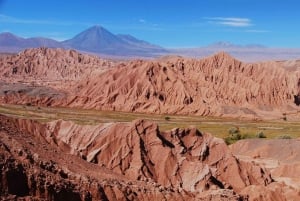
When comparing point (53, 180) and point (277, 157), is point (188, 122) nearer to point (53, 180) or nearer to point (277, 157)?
point (277, 157)

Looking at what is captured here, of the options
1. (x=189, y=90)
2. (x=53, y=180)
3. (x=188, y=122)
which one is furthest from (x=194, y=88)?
(x=53, y=180)

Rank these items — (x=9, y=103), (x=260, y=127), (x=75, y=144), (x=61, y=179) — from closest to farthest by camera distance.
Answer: (x=61, y=179) → (x=75, y=144) → (x=260, y=127) → (x=9, y=103)

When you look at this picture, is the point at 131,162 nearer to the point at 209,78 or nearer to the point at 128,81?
the point at 128,81

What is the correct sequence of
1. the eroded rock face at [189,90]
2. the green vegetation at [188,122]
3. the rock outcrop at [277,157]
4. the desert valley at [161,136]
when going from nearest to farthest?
the desert valley at [161,136]
the rock outcrop at [277,157]
the green vegetation at [188,122]
the eroded rock face at [189,90]

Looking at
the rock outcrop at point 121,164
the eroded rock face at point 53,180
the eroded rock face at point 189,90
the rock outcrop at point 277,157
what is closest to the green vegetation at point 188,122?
the eroded rock face at point 189,90

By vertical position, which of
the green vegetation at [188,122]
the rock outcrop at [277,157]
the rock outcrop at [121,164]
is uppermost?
the rock outcrop at [121,164]

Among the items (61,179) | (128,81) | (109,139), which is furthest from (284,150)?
(128,81)

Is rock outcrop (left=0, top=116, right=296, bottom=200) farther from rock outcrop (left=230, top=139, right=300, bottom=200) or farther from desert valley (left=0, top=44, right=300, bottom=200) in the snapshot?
rock outcrop (left=230, top=139, right=300, bottom=200)

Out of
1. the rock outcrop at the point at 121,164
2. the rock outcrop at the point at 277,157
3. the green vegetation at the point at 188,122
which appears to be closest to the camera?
the rock outcrop at the point at 121,164

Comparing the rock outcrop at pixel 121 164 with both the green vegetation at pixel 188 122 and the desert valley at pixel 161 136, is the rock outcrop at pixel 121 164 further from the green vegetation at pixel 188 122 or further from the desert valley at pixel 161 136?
the green vegetation at pixel 188 122
